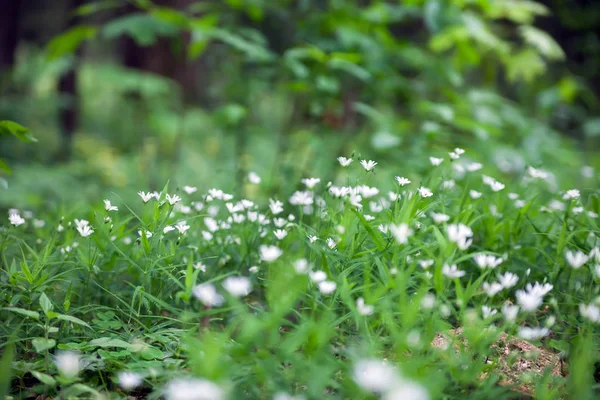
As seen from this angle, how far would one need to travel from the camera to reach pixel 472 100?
11.7 ft

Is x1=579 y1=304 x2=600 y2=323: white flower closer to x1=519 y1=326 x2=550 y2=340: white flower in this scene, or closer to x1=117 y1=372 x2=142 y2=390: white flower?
x1=519 y1=326 x2=550 y2=340: white flower

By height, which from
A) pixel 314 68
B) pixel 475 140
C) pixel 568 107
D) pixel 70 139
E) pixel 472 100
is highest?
pixel 314 68

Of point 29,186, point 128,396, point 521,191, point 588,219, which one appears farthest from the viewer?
point 29,186

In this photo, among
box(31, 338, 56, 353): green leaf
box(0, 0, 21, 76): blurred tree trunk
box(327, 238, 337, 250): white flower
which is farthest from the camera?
box(0, 0, 21, 76): blurred tree trunk

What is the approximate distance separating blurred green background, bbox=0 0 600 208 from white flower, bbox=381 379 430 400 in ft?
4.86

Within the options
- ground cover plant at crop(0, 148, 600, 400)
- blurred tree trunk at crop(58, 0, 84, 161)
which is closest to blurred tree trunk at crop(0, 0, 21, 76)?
blurred tree trunk at crop(58, 0, 84, 161)

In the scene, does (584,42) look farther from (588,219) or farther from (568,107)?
(588,219)

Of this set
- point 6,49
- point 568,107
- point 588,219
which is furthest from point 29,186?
point 568,107

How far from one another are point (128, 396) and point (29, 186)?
4073mm

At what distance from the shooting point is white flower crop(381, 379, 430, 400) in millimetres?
856

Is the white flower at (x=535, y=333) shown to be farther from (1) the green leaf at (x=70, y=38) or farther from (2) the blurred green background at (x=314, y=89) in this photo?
(1) the green leaf at (x=70, y=38)

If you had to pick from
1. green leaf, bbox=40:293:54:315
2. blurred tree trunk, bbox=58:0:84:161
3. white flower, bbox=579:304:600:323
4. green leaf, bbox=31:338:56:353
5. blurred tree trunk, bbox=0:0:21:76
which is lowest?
blurred tree trunk, bbox=58:0:84:161

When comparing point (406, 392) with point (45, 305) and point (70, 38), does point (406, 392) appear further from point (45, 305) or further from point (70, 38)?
point (70, 38)

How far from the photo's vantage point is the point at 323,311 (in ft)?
4.46
